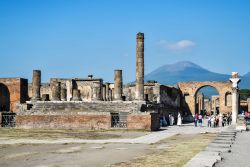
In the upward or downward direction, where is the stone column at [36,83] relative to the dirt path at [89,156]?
upward

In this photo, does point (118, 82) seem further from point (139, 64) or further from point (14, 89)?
point (14, 89)

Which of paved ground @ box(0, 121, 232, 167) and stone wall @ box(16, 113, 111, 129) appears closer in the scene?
paved ground @ box(0, 121, 232, 167)

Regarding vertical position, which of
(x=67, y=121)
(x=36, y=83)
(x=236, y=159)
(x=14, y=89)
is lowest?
(x=236, y=159)

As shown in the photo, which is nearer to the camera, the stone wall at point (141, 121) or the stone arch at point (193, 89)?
the stone wall at point (141, 121)


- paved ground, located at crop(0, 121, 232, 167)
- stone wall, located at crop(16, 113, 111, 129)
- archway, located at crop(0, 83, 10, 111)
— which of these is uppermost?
archway, located at crop(0, 83, 10, 111)

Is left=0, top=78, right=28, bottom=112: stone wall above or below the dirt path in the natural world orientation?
above

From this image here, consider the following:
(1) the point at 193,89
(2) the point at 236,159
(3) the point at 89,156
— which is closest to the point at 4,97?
(1) the point at 193,89

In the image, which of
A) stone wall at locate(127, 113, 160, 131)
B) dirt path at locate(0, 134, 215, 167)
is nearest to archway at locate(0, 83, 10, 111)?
stone wall at locate(127, 113, 160, 131)

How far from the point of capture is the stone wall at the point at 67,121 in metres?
28.1

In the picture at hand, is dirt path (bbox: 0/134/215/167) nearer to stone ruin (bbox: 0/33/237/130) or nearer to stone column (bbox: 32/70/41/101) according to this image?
stone ruin (bbox: 0/33/237/130)

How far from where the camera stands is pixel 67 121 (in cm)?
2853

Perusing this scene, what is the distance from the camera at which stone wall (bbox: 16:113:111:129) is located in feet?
92.3

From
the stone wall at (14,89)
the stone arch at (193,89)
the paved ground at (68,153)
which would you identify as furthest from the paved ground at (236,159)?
the stone arch at (193,89)

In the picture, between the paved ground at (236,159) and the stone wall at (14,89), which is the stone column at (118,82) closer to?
the stone wall at (14,89)
